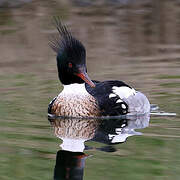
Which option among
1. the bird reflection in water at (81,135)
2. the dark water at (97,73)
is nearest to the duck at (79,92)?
the bird reflection in water at (81,135)

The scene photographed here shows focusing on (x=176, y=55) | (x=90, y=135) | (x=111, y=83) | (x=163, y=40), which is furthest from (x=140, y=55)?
(x=90, y=135)

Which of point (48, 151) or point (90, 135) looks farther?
point (90, 135)

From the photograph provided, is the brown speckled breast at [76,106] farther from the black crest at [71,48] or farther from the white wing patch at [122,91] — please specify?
the black crest at [71,48]

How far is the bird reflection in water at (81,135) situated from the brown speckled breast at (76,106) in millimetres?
99

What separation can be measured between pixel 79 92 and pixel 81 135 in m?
1.49

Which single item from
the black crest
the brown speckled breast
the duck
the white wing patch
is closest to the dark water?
the brown speckled breast

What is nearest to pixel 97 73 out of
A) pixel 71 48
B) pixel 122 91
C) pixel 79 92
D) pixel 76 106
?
pixel 122 91

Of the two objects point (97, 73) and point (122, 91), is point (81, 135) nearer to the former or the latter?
point (122, 91)

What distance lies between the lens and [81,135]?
32.9 ft

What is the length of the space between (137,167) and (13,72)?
6.83 metres

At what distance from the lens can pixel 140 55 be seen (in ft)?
52.6

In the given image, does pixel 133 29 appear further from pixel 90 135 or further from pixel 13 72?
pixel 90 135

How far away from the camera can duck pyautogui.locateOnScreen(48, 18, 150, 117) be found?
1118cm

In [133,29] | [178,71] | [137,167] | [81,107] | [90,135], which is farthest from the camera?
[133,29]
